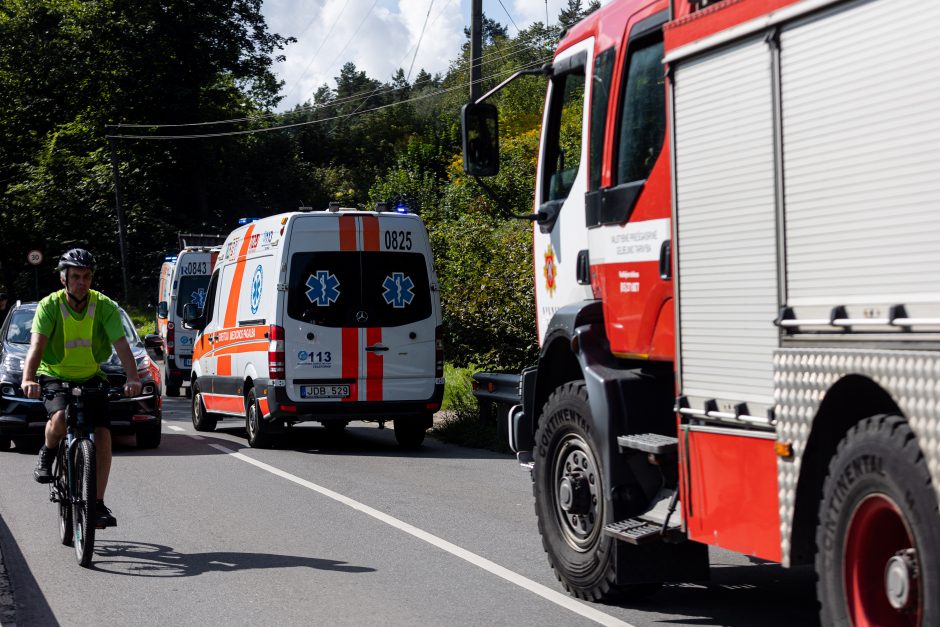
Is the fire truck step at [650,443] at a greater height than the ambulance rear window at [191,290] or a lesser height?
lesser

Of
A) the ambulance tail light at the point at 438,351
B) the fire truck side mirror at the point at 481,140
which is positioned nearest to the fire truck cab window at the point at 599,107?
the fire truck side mirror at the point at 481,140

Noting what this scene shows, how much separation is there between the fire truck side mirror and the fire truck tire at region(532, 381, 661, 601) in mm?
1454

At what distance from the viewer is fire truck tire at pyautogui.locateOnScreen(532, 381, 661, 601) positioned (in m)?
6.61

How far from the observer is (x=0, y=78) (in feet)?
181

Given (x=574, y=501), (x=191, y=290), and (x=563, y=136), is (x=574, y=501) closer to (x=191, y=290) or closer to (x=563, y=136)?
(x=563, y=136)

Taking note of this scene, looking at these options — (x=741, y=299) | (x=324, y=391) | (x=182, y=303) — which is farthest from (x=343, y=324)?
(x=182, y=303)

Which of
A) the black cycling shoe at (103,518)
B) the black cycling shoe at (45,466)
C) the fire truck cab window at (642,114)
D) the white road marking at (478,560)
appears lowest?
the white road marking at (478,560)

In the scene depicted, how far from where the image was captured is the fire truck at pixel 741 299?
4.36 metres

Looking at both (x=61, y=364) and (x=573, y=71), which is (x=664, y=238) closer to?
(x=573, y=71)

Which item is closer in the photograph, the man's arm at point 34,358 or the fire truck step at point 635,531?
the fire truck step at point 635,531

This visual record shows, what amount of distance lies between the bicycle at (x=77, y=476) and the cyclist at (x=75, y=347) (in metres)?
0.05

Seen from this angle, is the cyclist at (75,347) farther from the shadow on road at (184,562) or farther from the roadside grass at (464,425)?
the roadside grass at (464,425)

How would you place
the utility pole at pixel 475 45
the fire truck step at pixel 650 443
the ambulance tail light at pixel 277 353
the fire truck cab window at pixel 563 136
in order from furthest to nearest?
the utility pole at pixel 475 45 → the ambulance tail light at pixel 277 353 → the fire truck cab window at pixel 563 136 → the fire truck step at pixel 650 443

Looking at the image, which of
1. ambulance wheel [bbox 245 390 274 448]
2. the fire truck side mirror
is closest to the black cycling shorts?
the fire truck side mirror
